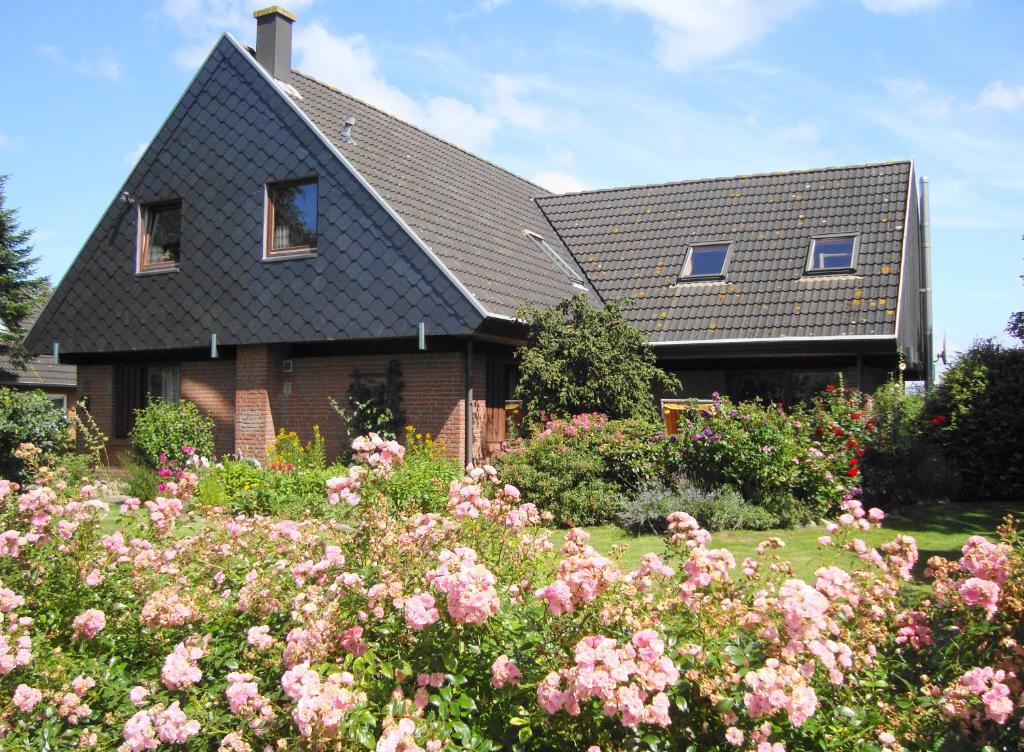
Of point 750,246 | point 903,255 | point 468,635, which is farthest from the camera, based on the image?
point 750,246

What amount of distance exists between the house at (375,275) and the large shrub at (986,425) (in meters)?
1.28

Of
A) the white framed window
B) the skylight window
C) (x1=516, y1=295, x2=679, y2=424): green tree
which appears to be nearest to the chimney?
the skylight window

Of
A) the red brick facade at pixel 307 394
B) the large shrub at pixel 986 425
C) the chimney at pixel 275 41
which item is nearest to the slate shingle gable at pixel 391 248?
the chimney at pixel 275 41

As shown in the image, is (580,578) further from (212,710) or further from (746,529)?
(746,529)

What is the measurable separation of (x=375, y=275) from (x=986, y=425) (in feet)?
32.6

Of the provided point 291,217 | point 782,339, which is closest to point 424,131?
point 291,217

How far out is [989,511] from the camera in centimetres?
1280

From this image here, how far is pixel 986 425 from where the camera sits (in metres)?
14.6

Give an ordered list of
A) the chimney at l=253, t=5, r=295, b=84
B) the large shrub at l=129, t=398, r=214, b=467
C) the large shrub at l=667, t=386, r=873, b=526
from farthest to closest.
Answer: the chimney at l=253, t=5, r=295, b=84
the large shrub at l=129, t=398, r=214, b=467
the large shrub at l=667, t=386, r=873, b=526

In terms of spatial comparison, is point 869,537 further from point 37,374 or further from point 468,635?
point 37,374

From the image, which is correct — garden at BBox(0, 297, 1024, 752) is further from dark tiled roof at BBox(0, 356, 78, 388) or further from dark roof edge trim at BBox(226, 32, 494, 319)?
dark tiled roof at BBox(0, 356, 78, 388)

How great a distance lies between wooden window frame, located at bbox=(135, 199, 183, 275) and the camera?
17594 millimetres

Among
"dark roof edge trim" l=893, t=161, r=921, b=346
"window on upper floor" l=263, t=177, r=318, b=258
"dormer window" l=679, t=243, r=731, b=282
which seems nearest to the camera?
"dark roof edge trim" l=893, t=161, r=921, b=346

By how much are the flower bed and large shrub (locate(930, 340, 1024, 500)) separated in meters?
11.4
